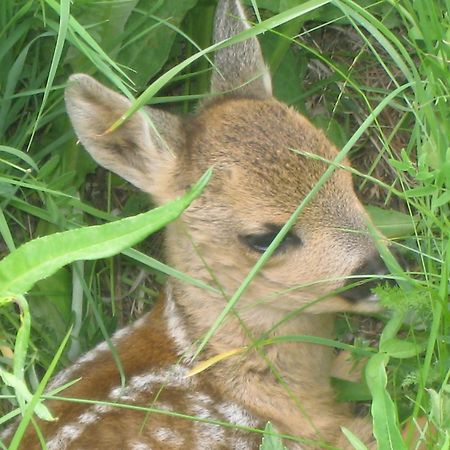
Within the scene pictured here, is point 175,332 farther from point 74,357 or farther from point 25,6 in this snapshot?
point 25,6

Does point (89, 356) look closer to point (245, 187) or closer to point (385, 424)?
point (245, 187)

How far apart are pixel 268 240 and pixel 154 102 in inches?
33.7

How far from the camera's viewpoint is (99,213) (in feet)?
13.1

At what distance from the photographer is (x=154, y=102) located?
3.76 meters

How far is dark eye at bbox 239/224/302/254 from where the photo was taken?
10.2 feet

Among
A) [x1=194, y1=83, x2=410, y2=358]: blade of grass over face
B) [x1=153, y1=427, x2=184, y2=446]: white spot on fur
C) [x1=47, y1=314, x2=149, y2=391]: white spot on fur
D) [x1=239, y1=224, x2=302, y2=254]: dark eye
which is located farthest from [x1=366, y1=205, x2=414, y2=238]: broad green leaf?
[x1=153, y1=427, x2=184, y2=446]: white spot on fur

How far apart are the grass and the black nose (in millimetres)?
80

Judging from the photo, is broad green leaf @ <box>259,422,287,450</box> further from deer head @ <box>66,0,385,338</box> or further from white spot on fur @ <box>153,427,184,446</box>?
white spot on fur @ <box>153,427,184,446</box>

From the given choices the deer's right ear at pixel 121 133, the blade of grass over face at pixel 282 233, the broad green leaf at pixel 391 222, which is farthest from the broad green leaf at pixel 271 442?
the broad green leaf at pixel 391 222

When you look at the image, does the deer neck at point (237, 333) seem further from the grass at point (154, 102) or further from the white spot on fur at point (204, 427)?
the grass at point (154, 102)

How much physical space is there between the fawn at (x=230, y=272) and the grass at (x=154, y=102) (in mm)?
154

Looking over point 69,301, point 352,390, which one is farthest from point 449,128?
point 69,301

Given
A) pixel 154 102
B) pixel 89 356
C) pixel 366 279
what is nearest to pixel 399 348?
pixel 366 279

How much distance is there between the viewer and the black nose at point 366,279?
10.0ft
